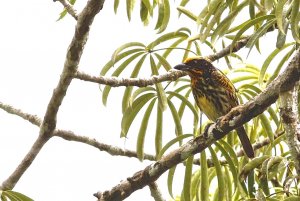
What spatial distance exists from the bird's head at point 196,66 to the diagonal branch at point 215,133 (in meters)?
0.92

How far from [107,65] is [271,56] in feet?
2.95

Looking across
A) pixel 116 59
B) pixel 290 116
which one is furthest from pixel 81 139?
pixel 290 116

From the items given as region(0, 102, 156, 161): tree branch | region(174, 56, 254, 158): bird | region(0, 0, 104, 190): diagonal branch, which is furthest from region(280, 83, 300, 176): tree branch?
region(174, 56, 254, 158): bird

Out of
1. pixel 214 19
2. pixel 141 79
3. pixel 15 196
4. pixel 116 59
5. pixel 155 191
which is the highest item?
pixel 214 19

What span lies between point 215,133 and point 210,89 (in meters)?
1.40

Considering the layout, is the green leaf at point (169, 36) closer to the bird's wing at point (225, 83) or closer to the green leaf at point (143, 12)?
the green leaf at point (143, 12)

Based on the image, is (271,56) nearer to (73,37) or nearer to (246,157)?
(246,157)

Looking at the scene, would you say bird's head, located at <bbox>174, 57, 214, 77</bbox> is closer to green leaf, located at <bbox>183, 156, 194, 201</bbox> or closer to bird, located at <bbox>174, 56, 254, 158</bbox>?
bird, located at <bbox>174, 56, 254, 158</bbox>

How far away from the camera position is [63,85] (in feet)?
10.0

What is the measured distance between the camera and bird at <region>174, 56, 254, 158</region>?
415cm

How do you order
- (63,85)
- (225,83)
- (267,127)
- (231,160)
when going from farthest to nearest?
(225,83) → (267,127) → (231,160) → (63,85)

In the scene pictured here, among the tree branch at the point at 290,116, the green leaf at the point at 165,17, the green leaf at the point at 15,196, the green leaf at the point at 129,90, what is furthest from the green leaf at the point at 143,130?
the tree branch at the point at 290,116

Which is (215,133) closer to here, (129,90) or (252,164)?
(252,164)

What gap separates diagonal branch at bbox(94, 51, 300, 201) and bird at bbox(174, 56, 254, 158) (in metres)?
1.13
